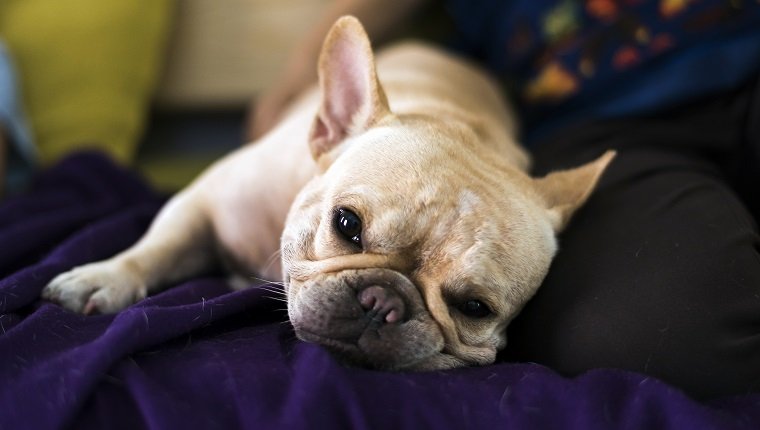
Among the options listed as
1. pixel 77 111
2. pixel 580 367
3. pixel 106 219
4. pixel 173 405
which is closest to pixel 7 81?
pixel 77 111

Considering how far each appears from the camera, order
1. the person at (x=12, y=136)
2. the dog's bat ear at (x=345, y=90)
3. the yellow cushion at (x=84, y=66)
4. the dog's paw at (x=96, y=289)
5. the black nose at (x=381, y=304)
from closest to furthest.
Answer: the black nose at (x=381, y=304) → the dog's paw at (x=96, y=289) → the dog's bat ear at (x=345, y=90) → the person at (x=12, y=136) → the yellow cushion at (x=84, y=66)

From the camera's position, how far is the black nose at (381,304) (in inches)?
40.8

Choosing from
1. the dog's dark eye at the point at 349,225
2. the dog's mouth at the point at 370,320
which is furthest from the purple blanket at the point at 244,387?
the dog's dark eye at the point at 349,225

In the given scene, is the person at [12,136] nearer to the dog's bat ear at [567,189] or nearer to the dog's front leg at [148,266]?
the dog's front leg at [148,266]

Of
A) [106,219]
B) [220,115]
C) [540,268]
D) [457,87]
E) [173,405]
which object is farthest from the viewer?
[220,115]

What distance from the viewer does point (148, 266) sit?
1340 mm

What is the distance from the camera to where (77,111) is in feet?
6.81

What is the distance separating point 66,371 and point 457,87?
4.23 feet

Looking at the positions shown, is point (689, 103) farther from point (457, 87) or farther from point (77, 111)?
point (77, 111)

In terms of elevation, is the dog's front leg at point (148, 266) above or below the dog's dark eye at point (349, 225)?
below

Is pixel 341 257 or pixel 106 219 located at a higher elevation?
pixel 341 257

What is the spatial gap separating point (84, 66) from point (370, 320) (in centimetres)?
146

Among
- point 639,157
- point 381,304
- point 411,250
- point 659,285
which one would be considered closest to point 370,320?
point 381,304

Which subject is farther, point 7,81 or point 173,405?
point 7,81
